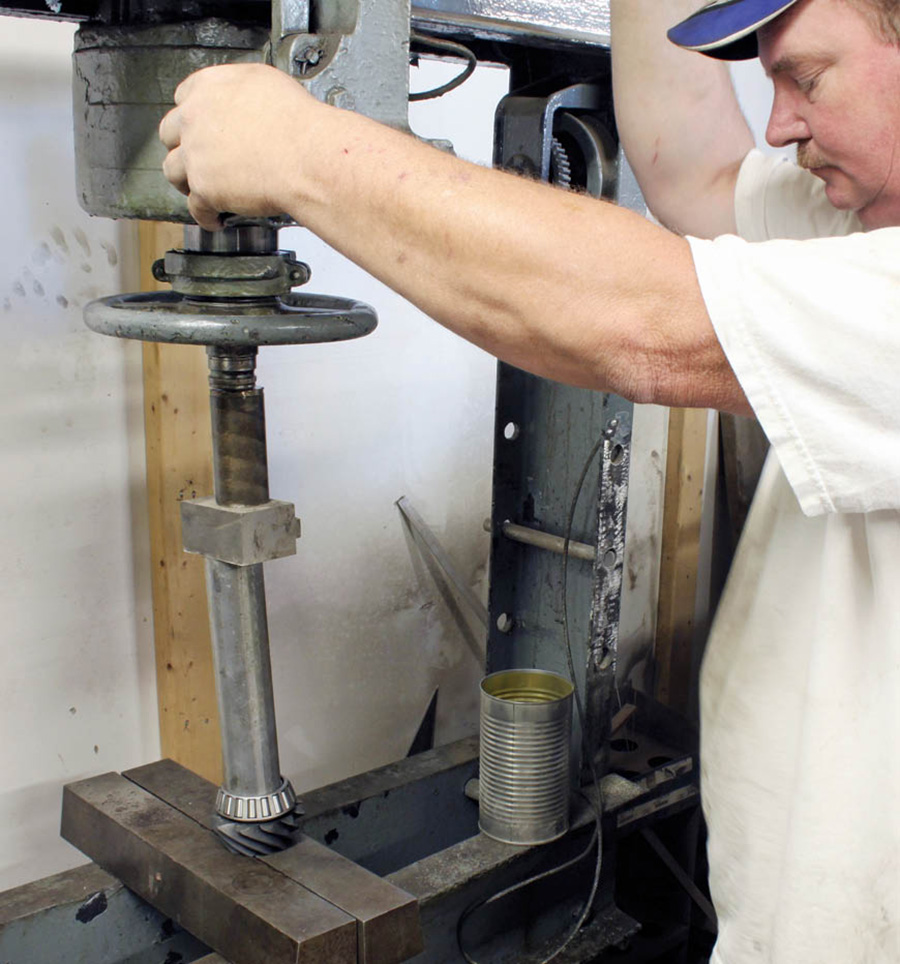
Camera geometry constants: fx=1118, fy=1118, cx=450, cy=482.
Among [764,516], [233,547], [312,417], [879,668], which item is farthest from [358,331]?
[312,417]

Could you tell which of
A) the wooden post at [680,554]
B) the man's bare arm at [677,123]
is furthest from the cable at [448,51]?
the wooden post at [680,554]

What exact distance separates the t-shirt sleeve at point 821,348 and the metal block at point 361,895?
527 millimetres

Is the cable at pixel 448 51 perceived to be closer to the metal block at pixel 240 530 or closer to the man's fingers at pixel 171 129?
the man's fingers at pixel 171 129

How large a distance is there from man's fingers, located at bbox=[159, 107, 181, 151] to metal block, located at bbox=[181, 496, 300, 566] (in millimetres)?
321

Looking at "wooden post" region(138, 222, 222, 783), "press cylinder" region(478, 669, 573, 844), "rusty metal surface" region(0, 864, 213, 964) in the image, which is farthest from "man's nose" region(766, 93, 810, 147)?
"rusty metal surface" region(0, 864, 213, 964)

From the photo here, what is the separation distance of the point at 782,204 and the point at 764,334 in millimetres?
480

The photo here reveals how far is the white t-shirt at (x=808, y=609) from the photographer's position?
2.22 ft

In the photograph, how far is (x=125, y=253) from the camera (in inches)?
59.8

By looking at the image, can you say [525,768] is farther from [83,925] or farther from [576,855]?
[83,925]

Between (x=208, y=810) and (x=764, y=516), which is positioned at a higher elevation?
(x=764, y=516)

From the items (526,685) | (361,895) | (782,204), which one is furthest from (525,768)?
(782,204)

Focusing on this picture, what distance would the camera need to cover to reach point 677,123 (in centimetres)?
116

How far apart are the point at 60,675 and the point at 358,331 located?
0.90m

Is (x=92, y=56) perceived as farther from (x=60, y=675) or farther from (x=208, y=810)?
(x=60, y=675)
